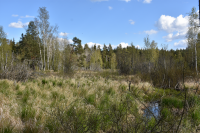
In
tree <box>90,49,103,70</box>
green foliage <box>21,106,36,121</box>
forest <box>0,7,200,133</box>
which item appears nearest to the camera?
forest <box>0,7,200,133</box>

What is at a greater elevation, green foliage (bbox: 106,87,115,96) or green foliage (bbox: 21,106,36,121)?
green foliage (bbox: 21,106,36,121)

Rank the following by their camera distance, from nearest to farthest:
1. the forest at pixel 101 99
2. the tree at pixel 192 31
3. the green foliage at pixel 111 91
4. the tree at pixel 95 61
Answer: the forest at pixel 101 99 → the green foliage at pixel 111 91 → the tree at pixel 192 31 → the tree at pixel 95 61

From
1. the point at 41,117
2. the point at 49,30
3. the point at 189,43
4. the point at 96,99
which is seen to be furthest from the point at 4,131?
the point at 189,43

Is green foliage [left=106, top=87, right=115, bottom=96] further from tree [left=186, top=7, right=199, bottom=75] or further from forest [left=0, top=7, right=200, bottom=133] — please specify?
tree [left=186, top=7, right=199, bottom=75]

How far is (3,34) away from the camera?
24672 mm

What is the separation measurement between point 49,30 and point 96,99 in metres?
21.0

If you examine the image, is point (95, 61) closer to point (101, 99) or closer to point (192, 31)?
point (192, 31)

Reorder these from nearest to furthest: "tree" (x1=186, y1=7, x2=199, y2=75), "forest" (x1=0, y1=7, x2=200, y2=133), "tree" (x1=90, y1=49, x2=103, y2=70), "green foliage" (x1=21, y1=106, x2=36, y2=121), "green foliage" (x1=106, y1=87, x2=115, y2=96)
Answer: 1. "forest" (x1=0, y1=7, x2=200, y2=133)
2. "green foliage" (x1=21, y1=106, x2=36, y2=121)
3. "green foliage" (x1=106, y1=87, x2=115, y2=96)
4. "tree" (x1=186, y1=7, x2=199, y2=75)
5. "tree" (x1=90, y1=49, x2=103, y2=70)

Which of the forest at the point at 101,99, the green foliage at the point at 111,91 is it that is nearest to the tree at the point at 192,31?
the forest at the point at 101,99

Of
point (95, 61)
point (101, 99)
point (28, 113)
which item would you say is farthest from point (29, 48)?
point (95, 61)

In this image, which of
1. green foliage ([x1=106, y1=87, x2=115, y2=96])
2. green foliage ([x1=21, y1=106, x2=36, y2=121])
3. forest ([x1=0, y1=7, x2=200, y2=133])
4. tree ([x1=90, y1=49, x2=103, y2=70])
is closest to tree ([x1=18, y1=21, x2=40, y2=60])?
forest ([x1=0, y1=7, x2=200, y2=133])

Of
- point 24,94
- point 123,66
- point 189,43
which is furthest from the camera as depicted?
point 189,43

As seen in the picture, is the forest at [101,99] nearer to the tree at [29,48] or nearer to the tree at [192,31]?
the tree at [192,31]

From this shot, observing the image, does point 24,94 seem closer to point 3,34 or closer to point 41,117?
point 41,117
